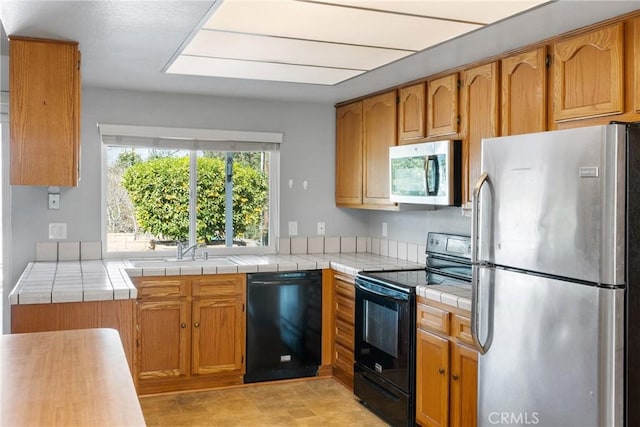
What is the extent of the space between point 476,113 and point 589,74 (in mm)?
815

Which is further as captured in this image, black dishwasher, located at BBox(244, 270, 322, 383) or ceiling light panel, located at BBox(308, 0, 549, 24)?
black dishwasher, located at BBox(244, 270, 322, 383)

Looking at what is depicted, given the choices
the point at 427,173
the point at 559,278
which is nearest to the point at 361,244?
the point at 427,173

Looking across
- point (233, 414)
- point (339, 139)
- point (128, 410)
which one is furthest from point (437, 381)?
point (339, 139)

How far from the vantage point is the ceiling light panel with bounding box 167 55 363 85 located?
338cm

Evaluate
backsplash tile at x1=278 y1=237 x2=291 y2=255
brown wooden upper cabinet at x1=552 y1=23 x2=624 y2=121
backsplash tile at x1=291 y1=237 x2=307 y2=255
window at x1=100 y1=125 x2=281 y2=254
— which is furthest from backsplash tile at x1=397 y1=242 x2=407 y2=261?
brown wooden upper cabinet at x1=552 y1=23 x2=624 y2=121

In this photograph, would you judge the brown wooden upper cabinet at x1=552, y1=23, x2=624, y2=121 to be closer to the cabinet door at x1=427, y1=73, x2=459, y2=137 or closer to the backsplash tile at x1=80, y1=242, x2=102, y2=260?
the cabinet door at x1=427, y1=73, x2=459, y2=137

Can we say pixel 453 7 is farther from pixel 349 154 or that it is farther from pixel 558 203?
pixel 349 154

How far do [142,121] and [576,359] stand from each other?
3.50 meters

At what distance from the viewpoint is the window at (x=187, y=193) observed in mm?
4633

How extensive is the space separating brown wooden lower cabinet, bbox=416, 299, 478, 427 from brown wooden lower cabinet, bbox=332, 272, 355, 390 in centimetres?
89

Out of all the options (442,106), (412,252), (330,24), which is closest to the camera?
(330,24)

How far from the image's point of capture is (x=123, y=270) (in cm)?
377

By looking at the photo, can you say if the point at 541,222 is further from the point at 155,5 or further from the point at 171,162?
the point at 171,162

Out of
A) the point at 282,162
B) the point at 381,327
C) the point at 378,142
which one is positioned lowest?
the point at 381,327
